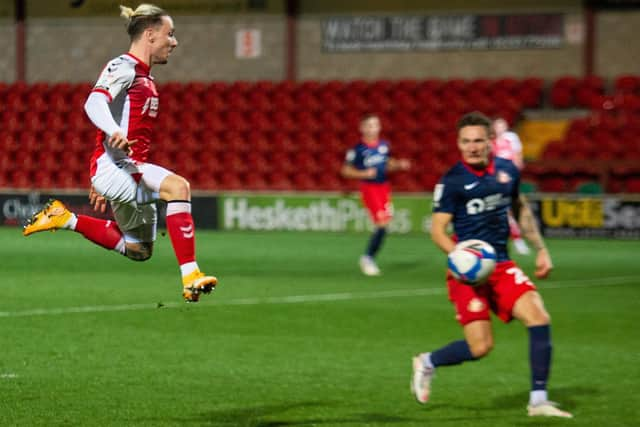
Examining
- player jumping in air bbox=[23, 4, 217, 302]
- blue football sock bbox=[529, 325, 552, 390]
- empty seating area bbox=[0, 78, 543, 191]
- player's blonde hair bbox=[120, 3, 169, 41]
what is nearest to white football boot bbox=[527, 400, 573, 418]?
blue football sock bbox=[529, 325, 552, 390]

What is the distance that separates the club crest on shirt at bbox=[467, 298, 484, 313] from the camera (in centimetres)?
718

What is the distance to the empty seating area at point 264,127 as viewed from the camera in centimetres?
2569

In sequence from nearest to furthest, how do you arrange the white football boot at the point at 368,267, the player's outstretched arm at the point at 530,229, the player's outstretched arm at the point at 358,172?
the player's outstretched arm at the point at 530,229 → the white football boot at the point at 368,267 → the player's outstretched arm at the point at 358,172

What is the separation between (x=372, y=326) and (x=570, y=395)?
352cm

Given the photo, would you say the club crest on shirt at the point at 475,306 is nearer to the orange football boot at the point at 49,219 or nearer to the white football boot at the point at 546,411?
the white football boot at the point at 546,411

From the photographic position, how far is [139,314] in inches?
471

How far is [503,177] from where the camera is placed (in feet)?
24.2

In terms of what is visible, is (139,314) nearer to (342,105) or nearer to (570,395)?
(570,395)

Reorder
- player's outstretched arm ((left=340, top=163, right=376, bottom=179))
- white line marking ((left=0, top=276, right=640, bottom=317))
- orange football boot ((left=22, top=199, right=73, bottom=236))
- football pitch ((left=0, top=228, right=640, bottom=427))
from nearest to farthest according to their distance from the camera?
football pitch ((left=0, top=228, right=640, bottom=427)) < orange football boot ((left=22, top=199, right=73, bottom=236)) < white line marking ((left=0, top=276, right=640, bottom=317)) < player's outstretched arm ((left=340, top=163, right=376, bottom=179))

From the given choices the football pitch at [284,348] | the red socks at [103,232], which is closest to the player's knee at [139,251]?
the red socks at [103,232]

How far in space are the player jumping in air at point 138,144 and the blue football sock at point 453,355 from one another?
61.5 inches

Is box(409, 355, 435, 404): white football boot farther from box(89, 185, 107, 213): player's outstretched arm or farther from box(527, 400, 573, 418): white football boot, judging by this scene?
box(89, 185, 107, 213): player's outstretched arm

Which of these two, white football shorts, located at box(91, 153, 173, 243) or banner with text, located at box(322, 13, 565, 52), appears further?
banner with text, located at box(322, 13, 565, 52)

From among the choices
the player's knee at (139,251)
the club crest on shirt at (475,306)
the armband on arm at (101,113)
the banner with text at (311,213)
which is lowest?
the banner with text at (311,213)
